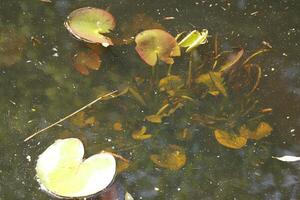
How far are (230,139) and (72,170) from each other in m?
0.53

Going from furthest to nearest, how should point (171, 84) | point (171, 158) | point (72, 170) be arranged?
point (171, 84) < point (171, 158) < point (72, 170)

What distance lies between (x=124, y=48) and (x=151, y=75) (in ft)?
0.51

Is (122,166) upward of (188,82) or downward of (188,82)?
downward

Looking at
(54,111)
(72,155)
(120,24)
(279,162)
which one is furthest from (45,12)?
(279,162)

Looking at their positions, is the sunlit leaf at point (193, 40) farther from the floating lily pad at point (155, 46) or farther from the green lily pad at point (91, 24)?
the green lily pad at point (91, 24)

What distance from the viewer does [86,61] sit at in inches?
78.5

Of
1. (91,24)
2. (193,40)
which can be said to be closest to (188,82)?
(193,40)

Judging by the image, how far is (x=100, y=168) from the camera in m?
1.71

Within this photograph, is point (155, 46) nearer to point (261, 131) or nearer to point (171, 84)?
point (171, 84)

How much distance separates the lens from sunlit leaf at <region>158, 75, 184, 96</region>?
76.4 inches

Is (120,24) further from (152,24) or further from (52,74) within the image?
(52,74)

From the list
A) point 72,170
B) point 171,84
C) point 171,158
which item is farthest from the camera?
point 171,84

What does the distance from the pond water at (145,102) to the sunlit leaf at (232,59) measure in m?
0.04

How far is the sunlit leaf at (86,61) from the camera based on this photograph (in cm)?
197
